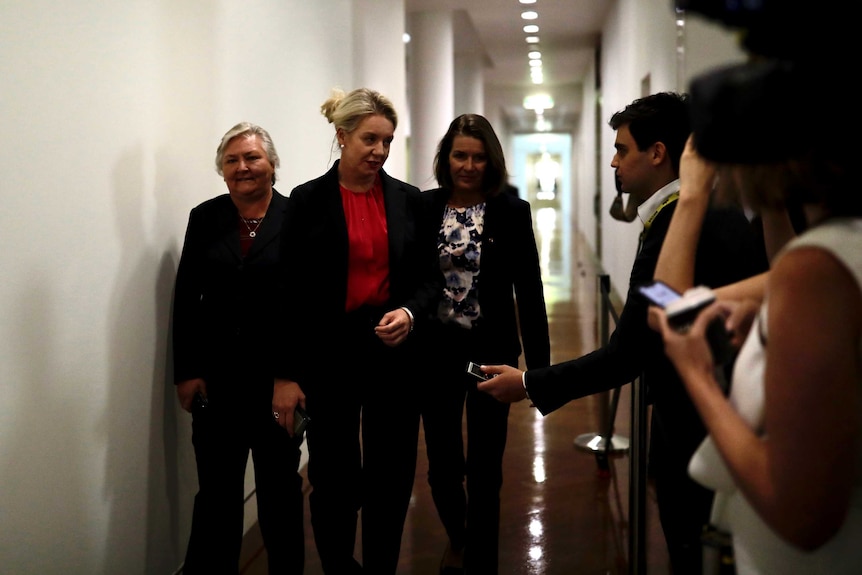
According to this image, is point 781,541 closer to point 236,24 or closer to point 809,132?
point 809,132

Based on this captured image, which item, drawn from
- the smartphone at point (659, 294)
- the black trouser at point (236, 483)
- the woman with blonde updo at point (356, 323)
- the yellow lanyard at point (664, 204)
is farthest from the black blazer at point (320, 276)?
the smartphone at point (659, 294)

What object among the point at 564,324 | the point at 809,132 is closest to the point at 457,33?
the point at 564,324

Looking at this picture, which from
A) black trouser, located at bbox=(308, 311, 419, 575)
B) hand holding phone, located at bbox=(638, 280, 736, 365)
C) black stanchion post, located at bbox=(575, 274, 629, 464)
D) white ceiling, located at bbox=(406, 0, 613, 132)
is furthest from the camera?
white ceiling, located at bbox=(406, 0, 613, 132)

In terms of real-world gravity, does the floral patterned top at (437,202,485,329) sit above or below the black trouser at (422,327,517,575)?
above

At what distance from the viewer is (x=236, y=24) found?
3.84 m

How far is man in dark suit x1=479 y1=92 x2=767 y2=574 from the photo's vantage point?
77.3 inches

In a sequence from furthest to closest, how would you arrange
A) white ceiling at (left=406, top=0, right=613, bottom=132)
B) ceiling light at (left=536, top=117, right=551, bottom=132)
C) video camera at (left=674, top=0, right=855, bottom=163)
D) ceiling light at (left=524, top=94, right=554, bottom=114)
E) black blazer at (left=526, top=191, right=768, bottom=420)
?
ceiling light at (left=536, top=117, right=551, bottom=132) < ceiling light at (left=524, top=94, right=554, bottom=114) < white ceiling at (left=406, top=0, right=613, bottom=132) < black blazer at (left=526, top=191, right=768, bottom=420) < video camera at (left=674, top=0, right=855, bottom=163)

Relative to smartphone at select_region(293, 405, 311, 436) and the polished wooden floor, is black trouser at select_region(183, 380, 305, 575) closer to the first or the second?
smartphone at select_region(293, 405, 311, 436)

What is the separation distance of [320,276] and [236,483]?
30.8 inches

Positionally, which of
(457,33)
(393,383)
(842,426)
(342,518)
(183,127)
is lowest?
(342,518)

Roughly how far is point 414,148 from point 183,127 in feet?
24.0

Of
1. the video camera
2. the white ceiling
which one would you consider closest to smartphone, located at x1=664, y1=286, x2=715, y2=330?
the video camera

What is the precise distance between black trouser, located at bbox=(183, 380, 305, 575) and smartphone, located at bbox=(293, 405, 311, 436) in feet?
0.44

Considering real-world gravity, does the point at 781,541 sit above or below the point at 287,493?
above
